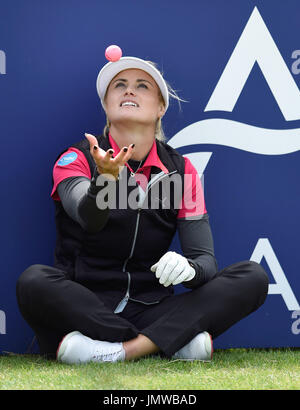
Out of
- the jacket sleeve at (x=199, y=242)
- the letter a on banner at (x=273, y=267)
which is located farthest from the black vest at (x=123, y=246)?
the letter a on banner at (x=273, y=267)

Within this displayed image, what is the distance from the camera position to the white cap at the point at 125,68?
2389 mm

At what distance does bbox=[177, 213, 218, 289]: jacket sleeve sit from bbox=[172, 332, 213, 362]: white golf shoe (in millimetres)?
188

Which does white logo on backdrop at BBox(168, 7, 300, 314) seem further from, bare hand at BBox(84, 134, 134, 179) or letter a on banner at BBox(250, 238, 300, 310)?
bare hand at BBox(84, 134, 134, 179)

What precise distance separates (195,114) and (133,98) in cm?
28

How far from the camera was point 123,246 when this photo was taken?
2.31 m

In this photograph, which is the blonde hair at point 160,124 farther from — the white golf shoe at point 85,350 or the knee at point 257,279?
the white golf shoe at point 85,350

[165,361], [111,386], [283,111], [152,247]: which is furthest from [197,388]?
[283,111]

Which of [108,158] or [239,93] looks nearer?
[108,158]

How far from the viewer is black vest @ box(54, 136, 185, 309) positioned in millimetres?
2303

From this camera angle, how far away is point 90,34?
250 cm

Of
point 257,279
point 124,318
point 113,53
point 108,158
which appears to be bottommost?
point 124,318

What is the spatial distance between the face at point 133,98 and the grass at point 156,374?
793 mm

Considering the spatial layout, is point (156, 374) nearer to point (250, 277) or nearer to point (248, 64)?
point (250, 277)

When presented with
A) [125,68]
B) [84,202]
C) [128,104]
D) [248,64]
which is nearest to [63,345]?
[84,202]
